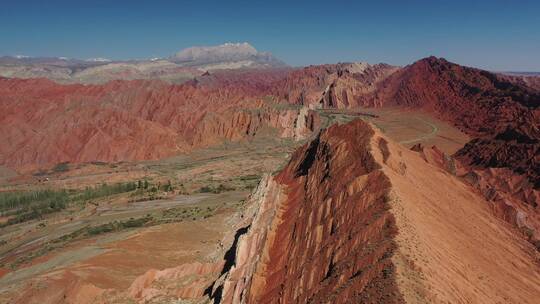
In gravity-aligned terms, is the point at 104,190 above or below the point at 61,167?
below

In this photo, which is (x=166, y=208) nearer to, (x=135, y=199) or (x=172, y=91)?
(x=135, y=199)

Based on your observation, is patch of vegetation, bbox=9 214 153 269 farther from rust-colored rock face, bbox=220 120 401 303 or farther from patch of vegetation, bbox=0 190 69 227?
patch of vegetation, bbox=0 190 69 227

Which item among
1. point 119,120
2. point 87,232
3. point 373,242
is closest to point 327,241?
point 373,242

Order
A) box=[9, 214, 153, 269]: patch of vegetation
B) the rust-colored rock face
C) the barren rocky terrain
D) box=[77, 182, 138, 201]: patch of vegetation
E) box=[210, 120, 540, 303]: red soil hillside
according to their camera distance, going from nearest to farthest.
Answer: box=[210, 120, 540, 303]: red soil hillside → the rust-colored rock face → the barren rocky terrain → box=[9, 214, 153, 269]: patch of vegetation → box=[77, 182, 138, 201]: patch of vegetation

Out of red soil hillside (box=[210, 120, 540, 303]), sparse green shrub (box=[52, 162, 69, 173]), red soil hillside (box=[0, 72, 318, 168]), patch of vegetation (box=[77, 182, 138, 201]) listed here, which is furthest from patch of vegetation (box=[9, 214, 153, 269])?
red soil hillside (box=[0, 72, 318, 168])

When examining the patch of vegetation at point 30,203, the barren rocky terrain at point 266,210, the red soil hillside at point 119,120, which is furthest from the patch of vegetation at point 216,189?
the red soil hillside at point 119,120

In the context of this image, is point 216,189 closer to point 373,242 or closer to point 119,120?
point 373,242
